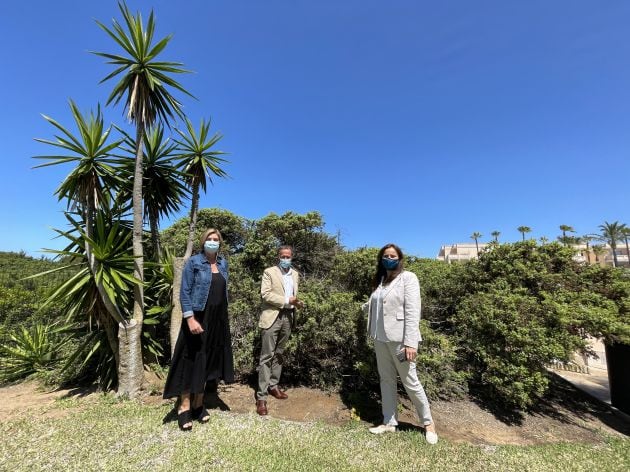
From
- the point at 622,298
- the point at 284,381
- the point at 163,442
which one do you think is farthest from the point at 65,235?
the point at 622,298

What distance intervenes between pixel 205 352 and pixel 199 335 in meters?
0.23

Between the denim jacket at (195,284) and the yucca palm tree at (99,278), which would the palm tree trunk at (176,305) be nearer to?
the yucca palm tree at (99,278)

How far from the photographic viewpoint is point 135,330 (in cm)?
459

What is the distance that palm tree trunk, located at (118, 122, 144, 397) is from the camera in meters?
4.48

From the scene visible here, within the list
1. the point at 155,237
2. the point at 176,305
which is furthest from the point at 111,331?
the point at 155,237

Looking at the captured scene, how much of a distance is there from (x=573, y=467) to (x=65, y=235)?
262 inches

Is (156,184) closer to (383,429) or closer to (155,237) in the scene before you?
(155,237)

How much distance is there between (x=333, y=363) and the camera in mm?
4781

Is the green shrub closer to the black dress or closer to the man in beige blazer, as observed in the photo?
the black dress

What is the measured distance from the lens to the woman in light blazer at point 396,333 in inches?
125

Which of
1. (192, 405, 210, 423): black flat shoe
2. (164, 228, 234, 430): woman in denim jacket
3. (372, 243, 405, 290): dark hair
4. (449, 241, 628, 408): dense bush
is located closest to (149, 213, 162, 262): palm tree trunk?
(164, 228, 234, 430): woman in denim jacket

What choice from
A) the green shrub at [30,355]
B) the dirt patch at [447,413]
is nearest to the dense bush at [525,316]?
the dirt patch at [447,413]

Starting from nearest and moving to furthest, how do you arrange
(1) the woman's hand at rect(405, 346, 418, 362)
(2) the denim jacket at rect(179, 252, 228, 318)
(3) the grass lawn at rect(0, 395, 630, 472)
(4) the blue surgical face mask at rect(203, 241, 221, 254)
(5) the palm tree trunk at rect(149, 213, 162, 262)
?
1. (3) the grass lawn at rect(0, 395, 630, 472)
2. (1) the woman's hand at rect(405, 346, 418, 362)
3. (2) the denim jacket at rect(179, 252, 228, 318)
4. (4) the blue surgical face mask at rect(203, 241, 221, 254)
5. (5) the palm tree trunk at rect(149, 213, 162, 262)

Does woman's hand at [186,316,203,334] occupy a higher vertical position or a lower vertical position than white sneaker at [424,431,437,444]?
higher
